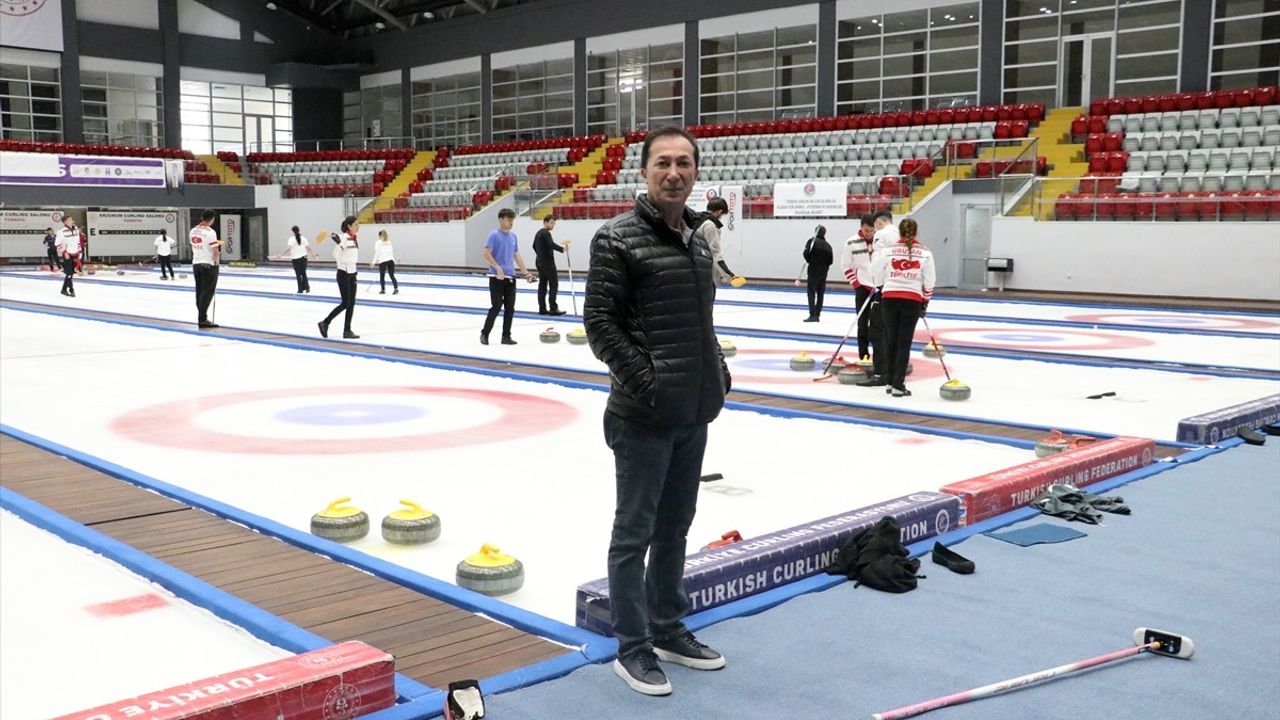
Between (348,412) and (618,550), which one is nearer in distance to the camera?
(618,550)

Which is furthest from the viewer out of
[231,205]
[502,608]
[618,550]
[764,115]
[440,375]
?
[231,205]

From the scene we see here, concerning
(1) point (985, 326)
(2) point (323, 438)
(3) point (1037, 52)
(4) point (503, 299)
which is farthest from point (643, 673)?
(3) point (1037, 52)

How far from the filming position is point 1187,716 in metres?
3.68

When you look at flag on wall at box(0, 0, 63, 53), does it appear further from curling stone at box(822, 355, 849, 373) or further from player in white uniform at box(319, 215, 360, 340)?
curling stone at box(822, 355, 849, 373)

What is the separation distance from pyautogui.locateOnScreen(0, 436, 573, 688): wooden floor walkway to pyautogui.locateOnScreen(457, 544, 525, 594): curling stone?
176mm

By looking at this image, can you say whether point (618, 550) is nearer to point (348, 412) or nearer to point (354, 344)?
point (348, 412)

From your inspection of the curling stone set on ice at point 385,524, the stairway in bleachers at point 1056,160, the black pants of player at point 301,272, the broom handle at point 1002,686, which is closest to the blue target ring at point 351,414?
the curling stone set on ice at point 385,524

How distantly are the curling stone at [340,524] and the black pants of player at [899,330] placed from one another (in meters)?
6.56

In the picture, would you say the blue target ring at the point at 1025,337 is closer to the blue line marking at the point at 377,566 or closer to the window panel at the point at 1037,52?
the blue line marking at the point at 377,566

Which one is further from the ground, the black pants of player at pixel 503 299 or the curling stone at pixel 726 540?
the black pants of player at pixel 503 299

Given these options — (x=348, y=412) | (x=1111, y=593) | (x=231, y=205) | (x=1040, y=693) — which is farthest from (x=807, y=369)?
(x=231, y=205)

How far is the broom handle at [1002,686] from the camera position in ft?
11.9

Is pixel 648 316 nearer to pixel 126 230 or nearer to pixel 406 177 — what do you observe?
pixel 406 177

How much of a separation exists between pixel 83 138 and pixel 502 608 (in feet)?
159
